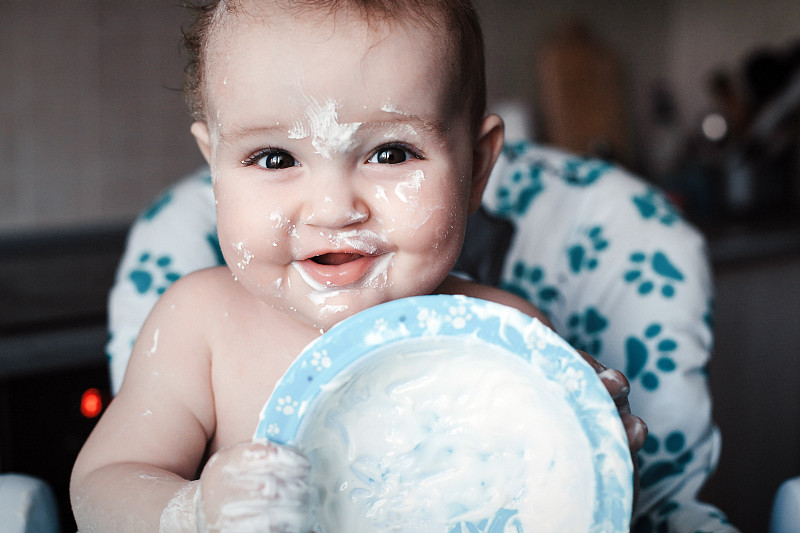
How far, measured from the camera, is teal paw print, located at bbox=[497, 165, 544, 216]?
1148 millimetres

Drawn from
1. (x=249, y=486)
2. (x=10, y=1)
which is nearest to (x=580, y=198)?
(x=249, y=486)

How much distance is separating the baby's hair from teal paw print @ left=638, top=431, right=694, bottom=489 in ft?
1.60

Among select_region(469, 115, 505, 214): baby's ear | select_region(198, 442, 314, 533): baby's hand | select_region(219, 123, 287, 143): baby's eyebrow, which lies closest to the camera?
Answer: select_region(198, 442, 314, 533): baby's hand

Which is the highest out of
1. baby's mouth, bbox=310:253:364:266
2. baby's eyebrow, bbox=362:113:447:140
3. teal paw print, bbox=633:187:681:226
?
baby's eyebrow, bbox=362:113:447:140

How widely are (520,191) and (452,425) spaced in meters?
0.64

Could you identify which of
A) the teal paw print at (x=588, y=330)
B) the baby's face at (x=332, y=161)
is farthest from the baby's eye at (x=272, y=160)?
the teal paw print at (x=588, y=330)

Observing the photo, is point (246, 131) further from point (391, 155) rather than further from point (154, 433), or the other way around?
point (154, 433)

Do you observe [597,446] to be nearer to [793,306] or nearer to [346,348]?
[346,348]

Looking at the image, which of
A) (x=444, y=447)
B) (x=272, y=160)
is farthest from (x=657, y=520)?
(x=272, y=160)

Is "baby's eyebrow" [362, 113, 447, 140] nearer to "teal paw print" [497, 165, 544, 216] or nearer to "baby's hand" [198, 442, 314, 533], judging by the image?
"baby's hand" [198, 442, 314, 533]

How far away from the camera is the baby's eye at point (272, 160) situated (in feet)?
2.04

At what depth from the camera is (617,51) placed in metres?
2.28

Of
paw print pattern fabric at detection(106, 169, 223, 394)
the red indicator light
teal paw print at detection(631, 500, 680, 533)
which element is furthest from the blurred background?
teal paw print at detection(631, 500, 680, 533)

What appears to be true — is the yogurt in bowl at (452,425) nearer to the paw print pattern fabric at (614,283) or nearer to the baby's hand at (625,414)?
the baby's hand at (625,414)
